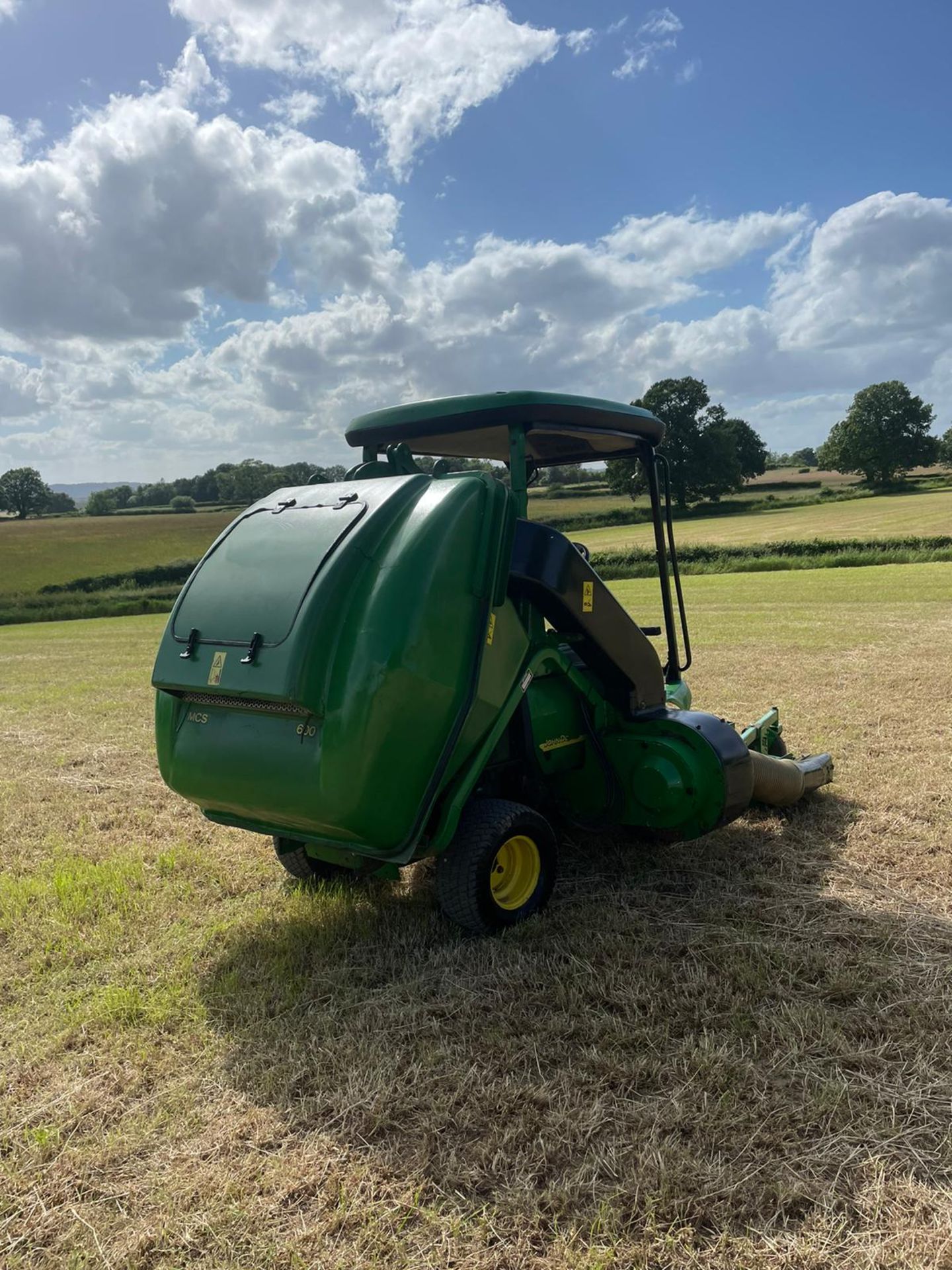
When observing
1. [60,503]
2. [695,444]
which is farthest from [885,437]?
[60,503]

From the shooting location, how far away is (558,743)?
421cm

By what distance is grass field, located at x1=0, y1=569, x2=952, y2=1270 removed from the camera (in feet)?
7.48

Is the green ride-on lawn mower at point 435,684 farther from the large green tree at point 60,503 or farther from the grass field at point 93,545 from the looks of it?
the large green tree at point 60,503

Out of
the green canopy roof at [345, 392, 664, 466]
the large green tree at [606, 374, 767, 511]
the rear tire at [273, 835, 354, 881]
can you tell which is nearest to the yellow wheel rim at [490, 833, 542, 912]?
the rear tire at [273, 835, 354, 881]

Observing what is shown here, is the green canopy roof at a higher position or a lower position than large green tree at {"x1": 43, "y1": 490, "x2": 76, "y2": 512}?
lower

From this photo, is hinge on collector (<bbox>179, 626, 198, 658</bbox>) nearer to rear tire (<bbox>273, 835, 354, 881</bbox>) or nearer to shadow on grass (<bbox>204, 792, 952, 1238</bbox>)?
rear tire (<bbox>273, 835, 354, 881</bbox>)

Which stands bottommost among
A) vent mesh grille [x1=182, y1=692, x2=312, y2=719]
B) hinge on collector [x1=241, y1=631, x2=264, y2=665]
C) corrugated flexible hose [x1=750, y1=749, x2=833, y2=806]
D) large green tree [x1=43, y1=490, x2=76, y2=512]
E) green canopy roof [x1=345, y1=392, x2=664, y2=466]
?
corrugated flexible hose [x1=750, y1=749, x2=833, y2=806]

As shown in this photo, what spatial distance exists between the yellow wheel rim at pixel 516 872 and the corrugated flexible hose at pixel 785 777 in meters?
1.43

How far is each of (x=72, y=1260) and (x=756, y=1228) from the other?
1.68 m

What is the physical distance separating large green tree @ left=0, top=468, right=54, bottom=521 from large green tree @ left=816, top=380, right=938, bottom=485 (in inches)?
2289

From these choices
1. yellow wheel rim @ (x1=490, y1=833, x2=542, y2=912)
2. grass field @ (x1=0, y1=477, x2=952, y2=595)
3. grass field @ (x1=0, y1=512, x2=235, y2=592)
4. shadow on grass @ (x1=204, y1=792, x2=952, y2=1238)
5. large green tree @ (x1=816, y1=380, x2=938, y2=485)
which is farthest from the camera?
large green tree @ (x1=816, y1=380, x2=938, y2=485)

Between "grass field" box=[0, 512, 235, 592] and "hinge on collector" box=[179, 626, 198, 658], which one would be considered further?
"grass field" box=[0, 512, 235, 592]

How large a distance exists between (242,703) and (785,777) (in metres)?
3.05

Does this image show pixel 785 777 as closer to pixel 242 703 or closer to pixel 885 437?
pixel 242 703
